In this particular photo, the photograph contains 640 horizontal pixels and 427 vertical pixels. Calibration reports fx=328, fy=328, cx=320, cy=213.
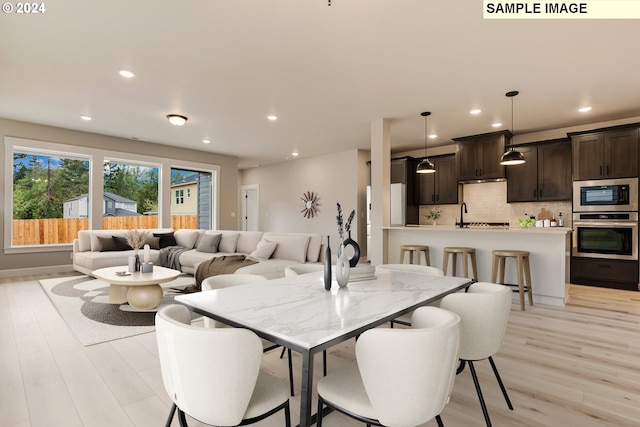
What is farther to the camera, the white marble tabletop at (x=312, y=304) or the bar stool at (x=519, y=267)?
the bar stool at (x=519, y=267)

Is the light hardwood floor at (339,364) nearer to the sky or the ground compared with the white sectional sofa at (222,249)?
nearer to the ground

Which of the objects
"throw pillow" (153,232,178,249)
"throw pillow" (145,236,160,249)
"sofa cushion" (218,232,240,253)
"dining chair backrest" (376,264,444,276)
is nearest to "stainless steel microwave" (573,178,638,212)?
"dining chair backrest" (376,264,444,276)

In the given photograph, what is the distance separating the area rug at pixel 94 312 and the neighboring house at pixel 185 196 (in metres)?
3.02

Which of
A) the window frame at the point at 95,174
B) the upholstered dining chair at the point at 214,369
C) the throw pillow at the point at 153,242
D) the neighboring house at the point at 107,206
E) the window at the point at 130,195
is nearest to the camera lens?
the upholstered dining chair at the point at 214,369

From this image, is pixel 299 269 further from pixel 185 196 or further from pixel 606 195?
pixel 185 196

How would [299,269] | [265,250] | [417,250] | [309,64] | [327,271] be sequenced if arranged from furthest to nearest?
[265,250], [417,250], [309,64], [299,269], [327,271]

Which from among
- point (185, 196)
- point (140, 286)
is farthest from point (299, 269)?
point (185, 196)

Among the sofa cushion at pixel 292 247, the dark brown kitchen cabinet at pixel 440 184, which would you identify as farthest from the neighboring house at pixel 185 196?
the dark brown kitchen cabinet at pixel 440 184

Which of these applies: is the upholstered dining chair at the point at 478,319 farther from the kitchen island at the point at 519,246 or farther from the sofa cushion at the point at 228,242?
the sofa cushion at the point at 228,242

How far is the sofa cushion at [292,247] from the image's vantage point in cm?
500

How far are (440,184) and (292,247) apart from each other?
12.5 feet

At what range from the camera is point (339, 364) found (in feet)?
8.15

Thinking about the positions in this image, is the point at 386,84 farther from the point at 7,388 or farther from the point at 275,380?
the point at 7,388

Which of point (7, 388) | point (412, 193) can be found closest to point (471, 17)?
point (7, 388)
